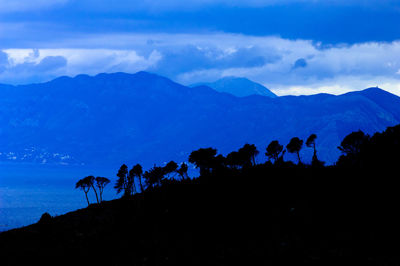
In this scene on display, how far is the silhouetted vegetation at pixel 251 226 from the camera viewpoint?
4747cm

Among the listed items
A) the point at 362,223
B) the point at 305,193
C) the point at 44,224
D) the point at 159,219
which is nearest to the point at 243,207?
the point at 305,193

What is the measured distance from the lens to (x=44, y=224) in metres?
81.2

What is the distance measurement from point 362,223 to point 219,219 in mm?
18472

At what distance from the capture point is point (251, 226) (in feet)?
187

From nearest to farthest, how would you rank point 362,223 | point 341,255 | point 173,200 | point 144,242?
point 341,255 < point 362,223 < point 144,242 < point 173,200

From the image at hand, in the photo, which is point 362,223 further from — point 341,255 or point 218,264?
point 218,264

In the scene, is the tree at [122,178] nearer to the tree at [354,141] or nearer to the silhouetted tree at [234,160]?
the silhouetted tree at [234,160]

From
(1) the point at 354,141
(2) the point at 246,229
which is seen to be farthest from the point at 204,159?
(2) the point at 246,229

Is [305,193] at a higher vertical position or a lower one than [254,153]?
lower

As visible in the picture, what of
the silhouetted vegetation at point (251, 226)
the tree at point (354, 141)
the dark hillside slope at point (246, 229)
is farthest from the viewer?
the tree at point (354, 141)

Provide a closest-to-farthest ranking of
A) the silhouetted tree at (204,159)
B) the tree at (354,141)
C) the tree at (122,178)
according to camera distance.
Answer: the tree at (354,141) → the silhouetted tree at (204,159) → the tree at (122,178)

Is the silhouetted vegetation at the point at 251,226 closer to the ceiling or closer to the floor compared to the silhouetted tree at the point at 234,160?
closer to the floor

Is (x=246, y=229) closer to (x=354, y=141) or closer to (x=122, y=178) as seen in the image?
(x=354, y=141)

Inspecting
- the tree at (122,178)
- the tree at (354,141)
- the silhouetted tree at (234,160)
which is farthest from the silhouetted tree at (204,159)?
the tree at (354,141)
